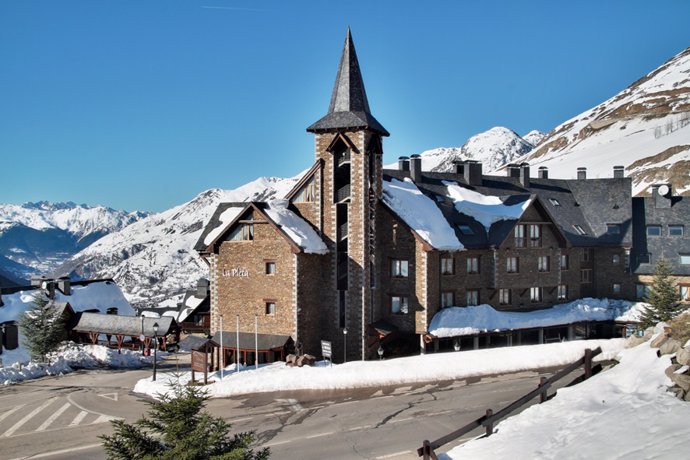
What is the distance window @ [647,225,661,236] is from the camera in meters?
44.6

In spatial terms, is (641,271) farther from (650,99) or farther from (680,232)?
(650,99)

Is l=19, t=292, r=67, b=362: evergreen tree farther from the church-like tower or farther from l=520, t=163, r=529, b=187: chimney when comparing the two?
l=520, t=163, r=529, b=187: chimney

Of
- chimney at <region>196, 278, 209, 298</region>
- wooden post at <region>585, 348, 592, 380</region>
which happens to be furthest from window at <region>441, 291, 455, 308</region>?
chimney at <region>196, 278, 209, 298</region>

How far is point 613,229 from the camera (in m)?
45.0

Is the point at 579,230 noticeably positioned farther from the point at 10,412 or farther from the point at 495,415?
the point at 10,412

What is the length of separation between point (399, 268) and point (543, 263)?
11480 millimetres

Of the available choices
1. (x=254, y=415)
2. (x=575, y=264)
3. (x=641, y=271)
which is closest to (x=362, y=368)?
(x=254, y=415)

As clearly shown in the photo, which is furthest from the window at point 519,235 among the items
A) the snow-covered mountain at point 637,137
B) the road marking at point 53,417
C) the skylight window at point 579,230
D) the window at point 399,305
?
the snow-covered mountain at point 637,137

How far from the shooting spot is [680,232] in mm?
43938

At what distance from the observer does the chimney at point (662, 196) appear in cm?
4472

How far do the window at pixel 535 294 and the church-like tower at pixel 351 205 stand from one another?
11.8 meters

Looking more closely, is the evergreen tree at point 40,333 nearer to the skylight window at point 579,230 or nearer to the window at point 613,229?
the skylight window at point 579,230

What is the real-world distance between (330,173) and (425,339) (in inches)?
445

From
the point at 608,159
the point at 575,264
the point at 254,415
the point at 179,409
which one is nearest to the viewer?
the point at 179,409
